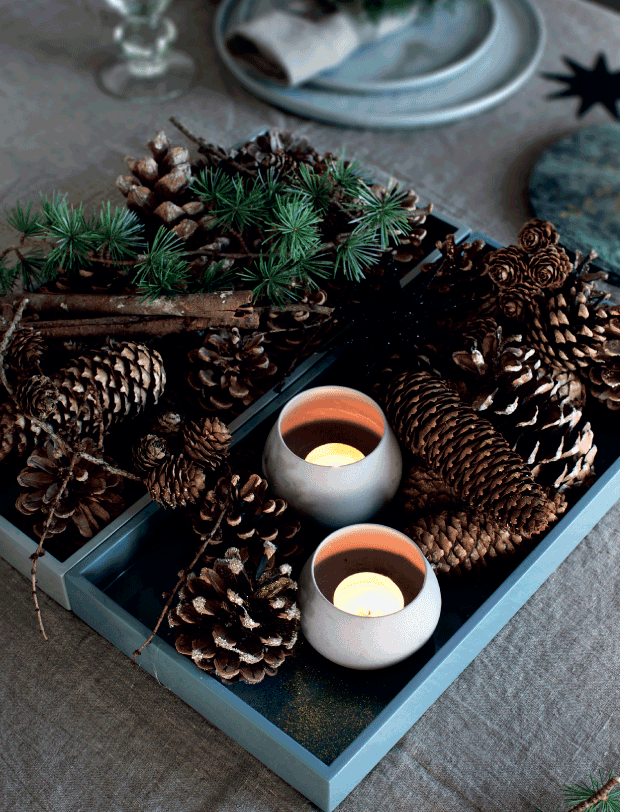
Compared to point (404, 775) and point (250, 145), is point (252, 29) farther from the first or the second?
point (404, 775)

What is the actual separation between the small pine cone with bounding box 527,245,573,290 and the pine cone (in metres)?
0.21

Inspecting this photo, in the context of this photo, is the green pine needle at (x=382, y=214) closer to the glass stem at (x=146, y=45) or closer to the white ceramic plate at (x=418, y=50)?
the white ceramic plate at (x=418, y=50)

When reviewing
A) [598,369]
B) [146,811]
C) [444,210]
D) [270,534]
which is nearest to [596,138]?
[444,210]

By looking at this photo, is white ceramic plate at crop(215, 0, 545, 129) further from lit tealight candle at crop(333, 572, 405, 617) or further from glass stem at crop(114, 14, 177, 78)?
lit tealight candle at crop(333, 572, 405, 617)

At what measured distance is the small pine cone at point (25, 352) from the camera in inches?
21.8

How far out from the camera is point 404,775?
496 mm

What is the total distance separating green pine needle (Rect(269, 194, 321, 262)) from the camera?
1.88 ft

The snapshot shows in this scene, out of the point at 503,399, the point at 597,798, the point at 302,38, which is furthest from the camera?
the point at 302,38

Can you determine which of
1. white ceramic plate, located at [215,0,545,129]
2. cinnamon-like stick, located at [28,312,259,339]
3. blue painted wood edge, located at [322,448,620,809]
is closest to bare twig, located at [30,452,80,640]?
cinnamon-like stick, located at [28,312,259,339]

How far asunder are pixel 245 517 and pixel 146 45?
0.75 meters

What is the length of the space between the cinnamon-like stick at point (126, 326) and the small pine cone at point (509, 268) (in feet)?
0.63

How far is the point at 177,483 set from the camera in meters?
0.51

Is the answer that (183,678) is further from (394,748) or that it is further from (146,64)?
(146,64)

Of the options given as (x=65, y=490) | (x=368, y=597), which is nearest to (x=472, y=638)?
(x=368, y=597)
